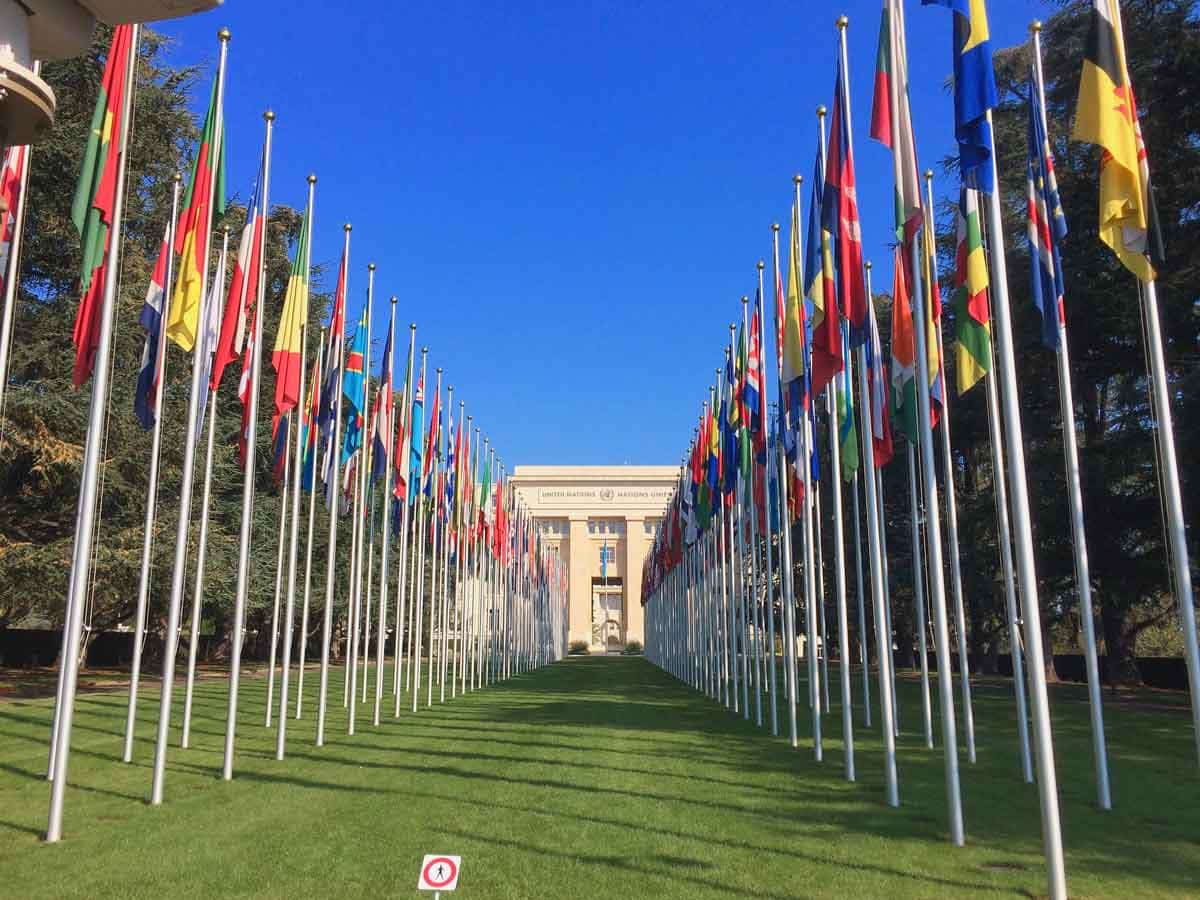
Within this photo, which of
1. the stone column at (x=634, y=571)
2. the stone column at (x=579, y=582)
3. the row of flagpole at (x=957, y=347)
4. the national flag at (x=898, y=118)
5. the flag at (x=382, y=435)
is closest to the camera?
the row of flagpole at (x=957, y=347)

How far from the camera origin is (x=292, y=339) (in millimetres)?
15906

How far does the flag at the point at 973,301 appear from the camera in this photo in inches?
471

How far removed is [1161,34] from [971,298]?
14.4 meters

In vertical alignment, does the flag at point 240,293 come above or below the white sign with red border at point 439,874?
above

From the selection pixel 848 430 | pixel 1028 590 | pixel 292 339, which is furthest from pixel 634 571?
pixel 1028 590

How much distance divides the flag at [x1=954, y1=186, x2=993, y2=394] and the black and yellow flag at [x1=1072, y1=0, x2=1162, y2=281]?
2.26 meters

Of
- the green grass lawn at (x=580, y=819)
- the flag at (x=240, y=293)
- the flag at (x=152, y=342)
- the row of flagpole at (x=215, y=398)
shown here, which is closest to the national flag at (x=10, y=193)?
the row of flagpole at (x=215, y=398)

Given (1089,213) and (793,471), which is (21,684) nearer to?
(793,471)

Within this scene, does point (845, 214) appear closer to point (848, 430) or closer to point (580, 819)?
point (848, 430)

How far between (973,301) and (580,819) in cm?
773

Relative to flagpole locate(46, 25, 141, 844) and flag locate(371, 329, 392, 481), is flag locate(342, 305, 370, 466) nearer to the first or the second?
flag locate(371, 329, 392, 481)

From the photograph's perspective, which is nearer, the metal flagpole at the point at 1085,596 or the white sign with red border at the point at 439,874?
the white sign with red border at the point at 439,874

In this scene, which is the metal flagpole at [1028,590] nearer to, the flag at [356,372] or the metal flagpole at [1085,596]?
the metal flagpole at [1085,596]

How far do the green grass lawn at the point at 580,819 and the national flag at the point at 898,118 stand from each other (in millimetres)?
6524
